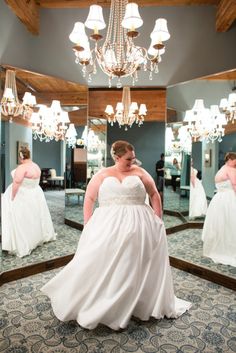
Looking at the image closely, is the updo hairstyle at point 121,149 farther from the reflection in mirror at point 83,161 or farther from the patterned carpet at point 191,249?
the patterned carpet at point 191,249

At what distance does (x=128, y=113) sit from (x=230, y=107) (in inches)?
55.7

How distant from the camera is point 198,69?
3.46 m

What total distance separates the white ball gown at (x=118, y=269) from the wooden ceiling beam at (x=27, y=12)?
2196 millimetres

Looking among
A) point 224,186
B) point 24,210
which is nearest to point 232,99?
point 224,186

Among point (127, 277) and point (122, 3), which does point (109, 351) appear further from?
point (122, 3)

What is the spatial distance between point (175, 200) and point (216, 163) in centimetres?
91

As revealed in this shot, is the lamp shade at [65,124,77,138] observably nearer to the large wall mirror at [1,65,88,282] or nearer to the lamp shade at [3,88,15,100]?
the large wall mirror at [1,65,88,282]

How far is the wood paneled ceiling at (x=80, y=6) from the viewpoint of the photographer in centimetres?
291

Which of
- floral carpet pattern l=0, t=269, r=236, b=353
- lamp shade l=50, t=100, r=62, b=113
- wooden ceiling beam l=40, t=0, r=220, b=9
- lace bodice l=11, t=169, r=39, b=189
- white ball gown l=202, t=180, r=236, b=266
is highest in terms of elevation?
wooden ceiling beam l=40, t=0, r=220, b=9

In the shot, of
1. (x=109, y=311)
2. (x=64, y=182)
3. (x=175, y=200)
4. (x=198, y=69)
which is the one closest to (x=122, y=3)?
(x=198, y=69)

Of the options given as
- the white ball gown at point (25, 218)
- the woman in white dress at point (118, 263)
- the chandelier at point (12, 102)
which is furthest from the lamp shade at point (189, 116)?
the white ball gown at point (25, 218)

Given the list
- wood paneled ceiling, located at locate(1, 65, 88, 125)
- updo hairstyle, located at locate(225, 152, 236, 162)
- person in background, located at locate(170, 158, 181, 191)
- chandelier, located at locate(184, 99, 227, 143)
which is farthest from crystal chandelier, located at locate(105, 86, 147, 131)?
updo hairstyle, located at locate(225, 152, 236, 162)

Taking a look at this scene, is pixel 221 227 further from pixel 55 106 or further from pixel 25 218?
pixel 55 106

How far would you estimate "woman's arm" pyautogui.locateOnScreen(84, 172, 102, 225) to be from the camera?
2.38m
